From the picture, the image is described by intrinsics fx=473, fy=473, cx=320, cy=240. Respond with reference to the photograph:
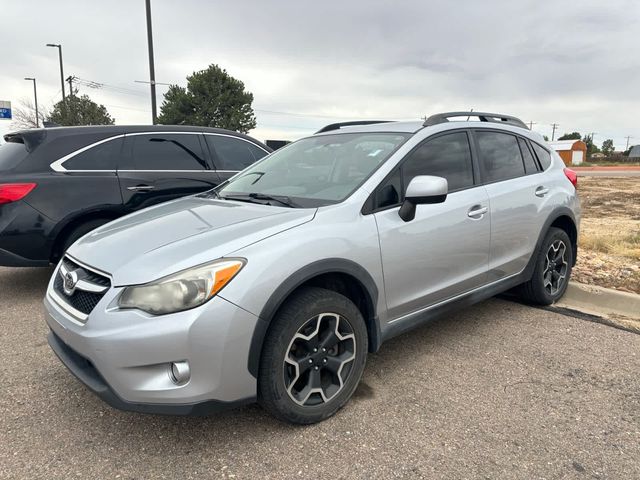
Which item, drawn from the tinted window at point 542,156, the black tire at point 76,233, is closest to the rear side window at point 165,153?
Answer: the black tire at point 76,233

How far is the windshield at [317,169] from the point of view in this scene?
299cm

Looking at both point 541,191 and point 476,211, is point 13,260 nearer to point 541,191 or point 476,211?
point 476,211

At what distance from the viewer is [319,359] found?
254 cm

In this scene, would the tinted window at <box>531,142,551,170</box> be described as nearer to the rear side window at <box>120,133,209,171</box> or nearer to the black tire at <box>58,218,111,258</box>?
the rear side window at <box>120,133,209,171</box>

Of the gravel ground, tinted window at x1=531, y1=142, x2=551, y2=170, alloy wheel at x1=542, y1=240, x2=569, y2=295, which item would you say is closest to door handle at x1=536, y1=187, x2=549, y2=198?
tinted window at x1=531, y1=142, x2=551, y2=170

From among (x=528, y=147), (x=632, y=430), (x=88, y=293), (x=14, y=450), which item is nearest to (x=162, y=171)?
(x=88, y=293)

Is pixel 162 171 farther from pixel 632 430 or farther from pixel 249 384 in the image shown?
pixel 632 430

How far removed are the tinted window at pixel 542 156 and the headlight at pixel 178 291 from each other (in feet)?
11.1

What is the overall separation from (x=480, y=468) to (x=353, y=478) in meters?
0.61

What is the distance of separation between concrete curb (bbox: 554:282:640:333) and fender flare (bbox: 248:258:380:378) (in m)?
2.53

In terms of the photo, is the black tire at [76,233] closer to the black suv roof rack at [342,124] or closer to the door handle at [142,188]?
the door handle at [142,188]

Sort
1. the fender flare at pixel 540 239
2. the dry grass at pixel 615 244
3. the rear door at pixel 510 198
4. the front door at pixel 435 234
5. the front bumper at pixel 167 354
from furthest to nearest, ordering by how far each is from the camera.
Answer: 1. the dry grass at pixel 615 244
2. the fender flare at pixel 540 239
3. the rear door at pixel 510 198
4. the front door at pixel 435 234
5. the front bumper at pixel 167 354

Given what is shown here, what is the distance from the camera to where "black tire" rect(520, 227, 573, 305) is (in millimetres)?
4160

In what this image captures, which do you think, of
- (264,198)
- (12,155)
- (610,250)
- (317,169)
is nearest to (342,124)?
(317,169)
